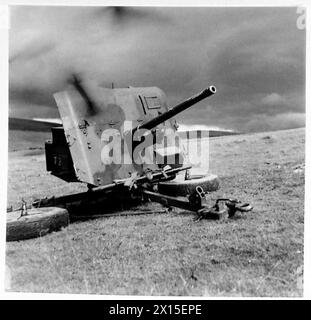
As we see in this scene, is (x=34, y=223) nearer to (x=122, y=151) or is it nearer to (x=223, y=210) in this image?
(x=122, y=151)

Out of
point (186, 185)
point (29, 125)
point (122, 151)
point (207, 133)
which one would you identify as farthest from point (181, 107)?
point (29, 125)

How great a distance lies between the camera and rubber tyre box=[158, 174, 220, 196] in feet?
27.4

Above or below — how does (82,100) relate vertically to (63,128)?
above

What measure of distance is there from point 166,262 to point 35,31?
4021 mm

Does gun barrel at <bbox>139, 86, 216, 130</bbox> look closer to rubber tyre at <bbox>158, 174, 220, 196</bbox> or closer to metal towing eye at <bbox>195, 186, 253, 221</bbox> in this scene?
rubber tyre at <bbox>158, 174, 220, 196</bbox>

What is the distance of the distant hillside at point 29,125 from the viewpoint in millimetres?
6685

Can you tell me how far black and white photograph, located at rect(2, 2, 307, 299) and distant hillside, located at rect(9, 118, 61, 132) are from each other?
0.04m

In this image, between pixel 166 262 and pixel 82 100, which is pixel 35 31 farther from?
pixel 166 262

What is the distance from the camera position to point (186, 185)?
8367mm

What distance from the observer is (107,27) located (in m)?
6.75

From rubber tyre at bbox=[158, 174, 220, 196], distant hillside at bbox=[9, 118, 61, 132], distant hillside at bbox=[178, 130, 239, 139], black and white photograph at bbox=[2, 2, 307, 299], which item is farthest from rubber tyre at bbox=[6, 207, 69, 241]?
distant hillside at bbox=[178, 130, 239, 139]

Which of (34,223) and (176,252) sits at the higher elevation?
(34,223)

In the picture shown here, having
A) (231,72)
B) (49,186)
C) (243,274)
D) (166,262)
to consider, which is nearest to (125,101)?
(231,72)

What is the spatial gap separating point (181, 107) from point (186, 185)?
165 centimetres
